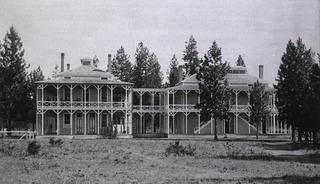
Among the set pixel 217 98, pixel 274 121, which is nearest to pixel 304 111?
pixel 217 98

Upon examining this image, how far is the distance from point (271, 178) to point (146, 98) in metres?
53.5

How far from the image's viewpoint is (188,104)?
Answer: 49.5 m

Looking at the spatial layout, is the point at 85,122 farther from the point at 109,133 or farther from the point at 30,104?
the point at 30,104

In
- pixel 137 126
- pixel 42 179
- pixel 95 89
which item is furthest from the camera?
pixel 137 126

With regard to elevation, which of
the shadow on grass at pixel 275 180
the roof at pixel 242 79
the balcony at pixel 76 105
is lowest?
the shadow on grass at pixel 275 180

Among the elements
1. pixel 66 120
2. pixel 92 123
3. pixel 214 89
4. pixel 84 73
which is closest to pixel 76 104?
pixel 66 120

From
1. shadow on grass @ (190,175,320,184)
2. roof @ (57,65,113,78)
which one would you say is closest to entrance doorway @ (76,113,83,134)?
roof @ (57,65,113,78)

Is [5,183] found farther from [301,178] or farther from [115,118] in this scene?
[115,118]

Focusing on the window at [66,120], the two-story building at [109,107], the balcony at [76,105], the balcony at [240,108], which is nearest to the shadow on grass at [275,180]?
the two-story building at [109,107]

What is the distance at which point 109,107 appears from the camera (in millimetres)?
45562

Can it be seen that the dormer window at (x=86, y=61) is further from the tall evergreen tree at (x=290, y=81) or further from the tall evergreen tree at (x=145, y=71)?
the tall evergreen tree at (x=290, y=81)

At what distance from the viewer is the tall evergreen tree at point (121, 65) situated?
6954 cm

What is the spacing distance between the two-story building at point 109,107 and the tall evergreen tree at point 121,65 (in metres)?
16.5

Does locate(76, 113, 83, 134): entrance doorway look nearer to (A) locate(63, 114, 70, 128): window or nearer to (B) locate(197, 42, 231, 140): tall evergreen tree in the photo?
(A) locate(63, 114, 70, 128): window
